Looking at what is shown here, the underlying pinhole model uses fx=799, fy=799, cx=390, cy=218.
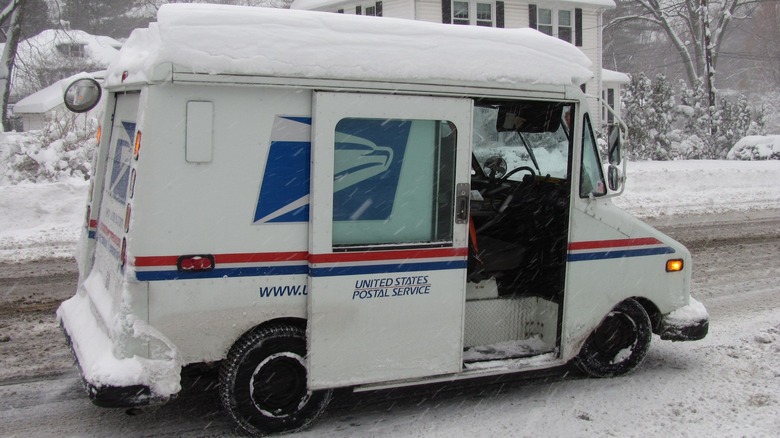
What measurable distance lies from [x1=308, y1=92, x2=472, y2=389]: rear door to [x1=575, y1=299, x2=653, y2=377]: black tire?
134cm

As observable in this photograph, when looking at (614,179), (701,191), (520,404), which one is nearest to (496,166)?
(614,179)

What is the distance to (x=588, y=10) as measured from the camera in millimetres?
38406

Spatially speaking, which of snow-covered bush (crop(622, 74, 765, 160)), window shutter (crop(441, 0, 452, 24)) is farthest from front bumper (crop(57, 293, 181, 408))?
window shutter (crop(441, 0, 452, 24))

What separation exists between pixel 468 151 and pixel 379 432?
1906mm

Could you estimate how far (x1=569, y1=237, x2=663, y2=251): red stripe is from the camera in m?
5.80

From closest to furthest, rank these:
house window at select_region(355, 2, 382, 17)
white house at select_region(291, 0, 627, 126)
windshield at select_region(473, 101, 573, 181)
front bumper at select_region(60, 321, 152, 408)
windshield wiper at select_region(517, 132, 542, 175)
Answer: front bumper at select_region(60, 321, 152, 408) → windshield at select_region(473, 101, 573, 181) → windshield wiper at select_region(517, 132, 542, 175) → white house at select_region(291, 0, 627, 126) → house window at select_region(355, 2, 382, 17)

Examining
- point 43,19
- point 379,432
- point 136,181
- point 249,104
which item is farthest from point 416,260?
point 43,19

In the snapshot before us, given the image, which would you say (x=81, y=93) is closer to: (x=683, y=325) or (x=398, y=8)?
(x=683, y=325)

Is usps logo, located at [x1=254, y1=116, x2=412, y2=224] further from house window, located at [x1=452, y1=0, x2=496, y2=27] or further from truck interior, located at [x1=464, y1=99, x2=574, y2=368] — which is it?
house window, located at [x1=452, y1=0, x2=496, y2=27]

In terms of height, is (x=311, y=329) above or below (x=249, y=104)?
below

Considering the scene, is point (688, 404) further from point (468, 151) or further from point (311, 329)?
point (311, 329)

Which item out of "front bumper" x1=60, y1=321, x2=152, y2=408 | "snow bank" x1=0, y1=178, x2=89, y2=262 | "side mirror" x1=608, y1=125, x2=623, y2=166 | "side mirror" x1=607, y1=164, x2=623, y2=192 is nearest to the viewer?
"front bumper" x1=60, y1=321, x2=152, y2=408

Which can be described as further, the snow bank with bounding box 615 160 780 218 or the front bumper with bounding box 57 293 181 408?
the snow bank with bounding box 615 160 780 218

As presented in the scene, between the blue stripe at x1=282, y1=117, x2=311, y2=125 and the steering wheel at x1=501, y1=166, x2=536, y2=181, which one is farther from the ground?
the blue stripe at x1=282, y1=117, x2=311, y2=125
